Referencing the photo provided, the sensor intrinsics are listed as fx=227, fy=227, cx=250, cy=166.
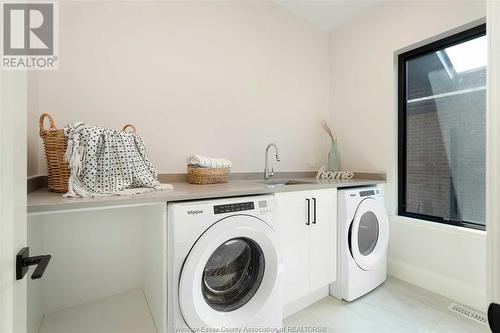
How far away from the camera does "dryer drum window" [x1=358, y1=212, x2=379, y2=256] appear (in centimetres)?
190

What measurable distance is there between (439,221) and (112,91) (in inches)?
109

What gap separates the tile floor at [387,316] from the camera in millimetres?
1452

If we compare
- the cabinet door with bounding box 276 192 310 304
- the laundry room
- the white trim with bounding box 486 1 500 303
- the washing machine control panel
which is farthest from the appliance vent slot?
the washing machine control panel

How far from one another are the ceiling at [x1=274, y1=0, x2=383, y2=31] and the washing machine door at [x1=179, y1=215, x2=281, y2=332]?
224 centimetres

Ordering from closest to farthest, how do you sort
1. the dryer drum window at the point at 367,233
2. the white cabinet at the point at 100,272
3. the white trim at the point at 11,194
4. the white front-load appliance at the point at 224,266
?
the white trim at the point at 11,194 → the white front-load appliance at the point at 224,266 → the white cabinet at the point at 100,272 → the dryer drum window at the point at 367,233

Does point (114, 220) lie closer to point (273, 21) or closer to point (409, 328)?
point (409, 328)

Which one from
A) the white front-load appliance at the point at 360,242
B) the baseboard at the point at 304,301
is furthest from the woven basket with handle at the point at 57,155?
the white front-load appliance at the point at 360,242

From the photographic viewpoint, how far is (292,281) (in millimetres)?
1516

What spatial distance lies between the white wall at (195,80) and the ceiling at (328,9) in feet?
0.33

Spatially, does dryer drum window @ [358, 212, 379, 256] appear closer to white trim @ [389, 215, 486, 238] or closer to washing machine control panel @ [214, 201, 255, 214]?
white trim @ [389, 215, 486, 238]

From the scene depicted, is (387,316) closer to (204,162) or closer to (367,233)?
(367,233)

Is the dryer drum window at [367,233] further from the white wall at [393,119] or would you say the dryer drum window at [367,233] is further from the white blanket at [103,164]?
the white blanket at [103,164]

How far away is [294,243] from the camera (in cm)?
152

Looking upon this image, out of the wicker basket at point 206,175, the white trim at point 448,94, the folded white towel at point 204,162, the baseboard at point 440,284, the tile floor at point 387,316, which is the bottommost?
the tile floor at point 387,316
